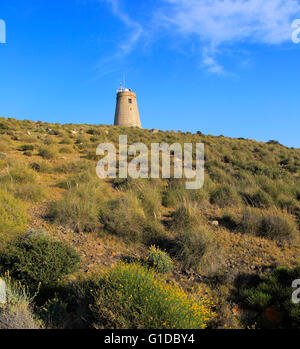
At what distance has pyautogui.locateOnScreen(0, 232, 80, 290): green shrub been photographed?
397 centimetres

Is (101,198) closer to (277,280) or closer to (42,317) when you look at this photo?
(42,317)

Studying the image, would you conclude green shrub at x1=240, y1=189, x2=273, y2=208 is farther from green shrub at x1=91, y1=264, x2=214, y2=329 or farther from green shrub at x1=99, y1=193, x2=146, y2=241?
green shrub at x1=91, y1=264, x2=214, y2=329

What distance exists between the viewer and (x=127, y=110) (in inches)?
1438

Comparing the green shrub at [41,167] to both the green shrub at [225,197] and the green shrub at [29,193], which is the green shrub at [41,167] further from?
the green shrub at [225,197]

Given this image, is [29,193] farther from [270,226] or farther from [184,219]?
[270,226]

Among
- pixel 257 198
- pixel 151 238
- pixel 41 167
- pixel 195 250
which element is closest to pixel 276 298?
pixel 195 250

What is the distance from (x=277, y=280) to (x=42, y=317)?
12.7 feet

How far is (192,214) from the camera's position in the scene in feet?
21.6

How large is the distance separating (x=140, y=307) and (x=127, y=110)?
35.7 meters

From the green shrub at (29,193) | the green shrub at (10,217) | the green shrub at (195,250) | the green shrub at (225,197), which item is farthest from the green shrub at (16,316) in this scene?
the green shrub at (225,197)

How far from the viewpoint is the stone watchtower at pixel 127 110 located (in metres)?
36.1

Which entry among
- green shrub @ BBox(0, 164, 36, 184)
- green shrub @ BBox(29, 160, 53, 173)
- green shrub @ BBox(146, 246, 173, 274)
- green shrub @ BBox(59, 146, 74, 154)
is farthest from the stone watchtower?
green shrub @ BBox(146, 246, 173, 274)

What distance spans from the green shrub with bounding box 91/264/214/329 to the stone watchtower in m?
33.8
